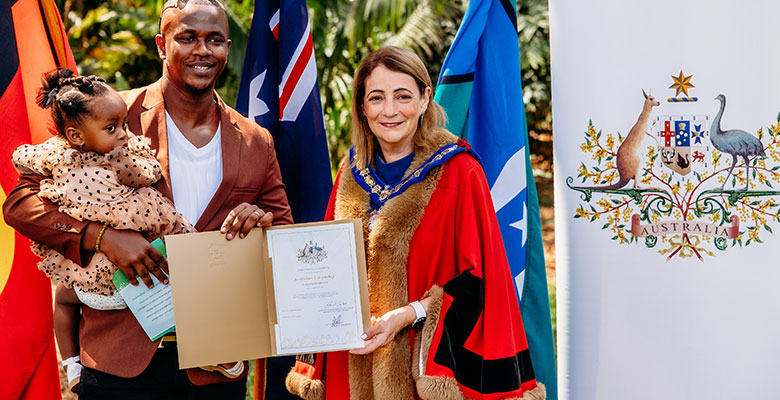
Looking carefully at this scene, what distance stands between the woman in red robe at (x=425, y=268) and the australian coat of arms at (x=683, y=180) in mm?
814

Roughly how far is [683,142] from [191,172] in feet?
6.23

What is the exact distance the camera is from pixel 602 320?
3.17 metres

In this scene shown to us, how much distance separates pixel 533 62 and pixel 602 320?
5708 millimetres

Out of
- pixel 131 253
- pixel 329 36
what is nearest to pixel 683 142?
pixel 131 253

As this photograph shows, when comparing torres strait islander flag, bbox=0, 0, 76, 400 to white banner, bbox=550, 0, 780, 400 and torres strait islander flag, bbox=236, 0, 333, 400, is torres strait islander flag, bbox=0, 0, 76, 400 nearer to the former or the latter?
torres strait islander flag, bbox=236, 0, 333, 400

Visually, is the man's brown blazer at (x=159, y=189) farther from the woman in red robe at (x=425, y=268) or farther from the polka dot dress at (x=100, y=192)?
the woman in red robe at (x=425, y=268)

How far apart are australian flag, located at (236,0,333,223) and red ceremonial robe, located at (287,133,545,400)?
3.48 ft

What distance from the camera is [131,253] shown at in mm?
2420

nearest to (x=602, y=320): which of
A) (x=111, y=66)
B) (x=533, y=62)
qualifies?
(x=533, y=62)

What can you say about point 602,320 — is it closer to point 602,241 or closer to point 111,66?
point 602,241

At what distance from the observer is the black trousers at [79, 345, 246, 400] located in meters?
2.50

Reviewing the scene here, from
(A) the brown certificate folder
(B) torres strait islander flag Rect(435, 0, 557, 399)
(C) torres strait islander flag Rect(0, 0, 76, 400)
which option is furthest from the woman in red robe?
(C) torres strait islander flag Rect(0, 0, 76, 400)

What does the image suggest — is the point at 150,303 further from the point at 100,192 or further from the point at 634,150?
the point at 634,150

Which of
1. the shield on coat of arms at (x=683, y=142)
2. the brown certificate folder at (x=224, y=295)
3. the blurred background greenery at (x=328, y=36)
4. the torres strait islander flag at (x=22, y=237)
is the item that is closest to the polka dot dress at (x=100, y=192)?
the brown certificate folder at (x=224, y=295)
